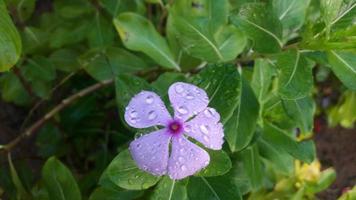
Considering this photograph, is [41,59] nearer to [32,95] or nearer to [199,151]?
[32,95]

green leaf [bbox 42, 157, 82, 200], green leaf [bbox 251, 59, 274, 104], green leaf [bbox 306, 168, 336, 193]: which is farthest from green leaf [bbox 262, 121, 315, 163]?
green leaf [bbox 42, 157, 82, 200]

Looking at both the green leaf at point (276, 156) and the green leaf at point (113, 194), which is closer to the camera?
the green leaf at point (113, 194)

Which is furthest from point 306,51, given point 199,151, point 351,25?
point 199,151

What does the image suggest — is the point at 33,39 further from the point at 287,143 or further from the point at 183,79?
the point at 287,143

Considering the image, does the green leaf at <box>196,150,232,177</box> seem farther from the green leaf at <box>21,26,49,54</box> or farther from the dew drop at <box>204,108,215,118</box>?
the green leaf at <box>21,26,49,54</box>

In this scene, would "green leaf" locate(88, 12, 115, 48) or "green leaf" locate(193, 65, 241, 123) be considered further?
"green leaf" locate(88, 12, 115, 48)

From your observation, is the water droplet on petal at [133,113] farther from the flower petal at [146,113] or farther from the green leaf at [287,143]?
the green leaf at [287,143]

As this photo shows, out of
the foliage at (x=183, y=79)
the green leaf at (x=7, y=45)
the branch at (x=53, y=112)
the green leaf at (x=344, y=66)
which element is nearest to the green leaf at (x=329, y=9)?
the foliage at (x=183, y=79)
